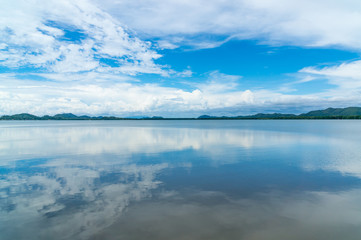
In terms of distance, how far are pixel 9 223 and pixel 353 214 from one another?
Result: 14878 millimetres

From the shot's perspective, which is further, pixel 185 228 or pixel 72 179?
pixel 72 179

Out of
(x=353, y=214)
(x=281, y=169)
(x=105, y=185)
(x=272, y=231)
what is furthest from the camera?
(x=281, y=169)

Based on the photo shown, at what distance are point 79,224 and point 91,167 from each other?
10.7 metres

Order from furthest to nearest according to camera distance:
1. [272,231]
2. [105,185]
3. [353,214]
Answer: [105,185] < [353,214] < [272,231]

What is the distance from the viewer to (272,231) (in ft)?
26.5

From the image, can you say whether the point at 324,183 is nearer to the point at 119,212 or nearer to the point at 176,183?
the point at 176,183

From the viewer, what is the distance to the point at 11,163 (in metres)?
21.0

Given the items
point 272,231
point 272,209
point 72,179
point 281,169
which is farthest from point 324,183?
point 72,179

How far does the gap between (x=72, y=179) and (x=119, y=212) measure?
23.7ft

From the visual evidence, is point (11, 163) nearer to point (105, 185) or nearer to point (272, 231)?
point (105, 185)

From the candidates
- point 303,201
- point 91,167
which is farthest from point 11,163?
point 303,201

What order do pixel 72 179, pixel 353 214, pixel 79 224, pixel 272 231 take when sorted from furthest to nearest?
pixel 72 179 → pixel 353 214 → pixel 79 224 → pixel 272 231

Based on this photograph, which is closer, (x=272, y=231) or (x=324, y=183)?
(x=272, y=231)

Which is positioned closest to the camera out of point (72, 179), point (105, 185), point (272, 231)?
point (272, 231)
